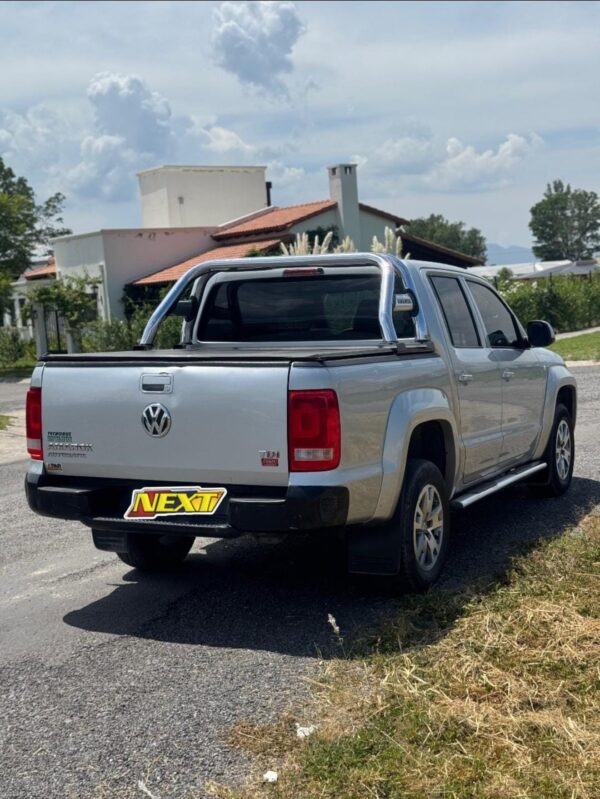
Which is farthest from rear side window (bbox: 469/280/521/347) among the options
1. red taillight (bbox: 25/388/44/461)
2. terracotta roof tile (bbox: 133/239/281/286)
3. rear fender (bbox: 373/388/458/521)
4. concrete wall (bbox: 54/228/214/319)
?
concrete wall (bbox: 54/228/214/319)

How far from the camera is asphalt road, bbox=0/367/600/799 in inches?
156

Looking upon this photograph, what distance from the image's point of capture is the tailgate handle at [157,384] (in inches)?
212

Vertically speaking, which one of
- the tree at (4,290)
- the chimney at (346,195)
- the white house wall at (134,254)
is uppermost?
the chimney at (346,195)

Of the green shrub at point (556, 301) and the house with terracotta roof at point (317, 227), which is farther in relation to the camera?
the house with terracotta roof at point (317, 227)

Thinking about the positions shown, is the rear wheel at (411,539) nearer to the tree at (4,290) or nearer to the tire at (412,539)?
the tire at (412,539)

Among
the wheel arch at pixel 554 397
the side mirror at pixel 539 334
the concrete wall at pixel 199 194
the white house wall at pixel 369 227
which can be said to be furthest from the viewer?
the concrete wall at pixel 199 194

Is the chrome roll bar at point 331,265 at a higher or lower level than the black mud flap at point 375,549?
higher

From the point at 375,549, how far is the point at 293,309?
201 centimetres

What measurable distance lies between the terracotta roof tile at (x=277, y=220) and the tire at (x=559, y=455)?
84.9 feet

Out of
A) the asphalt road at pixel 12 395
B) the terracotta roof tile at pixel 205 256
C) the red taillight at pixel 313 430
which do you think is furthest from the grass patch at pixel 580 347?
the red taillight at pixel 313 430

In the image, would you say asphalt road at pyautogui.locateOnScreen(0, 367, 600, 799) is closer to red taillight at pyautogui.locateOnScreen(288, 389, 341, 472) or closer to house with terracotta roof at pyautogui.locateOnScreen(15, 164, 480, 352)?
red taillight at pyautogui.locateOnScreen(288, 389, 341, 472)

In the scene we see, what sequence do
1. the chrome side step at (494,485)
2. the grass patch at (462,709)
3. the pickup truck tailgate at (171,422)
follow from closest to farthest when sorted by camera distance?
the grass patch at (462,709) → the pickup truck tailgate at (171,422) → the chrome side step at (494,485)

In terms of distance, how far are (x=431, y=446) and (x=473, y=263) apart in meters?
34.6

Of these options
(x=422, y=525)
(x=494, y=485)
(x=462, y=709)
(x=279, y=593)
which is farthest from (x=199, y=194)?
(x=462, y=709)
